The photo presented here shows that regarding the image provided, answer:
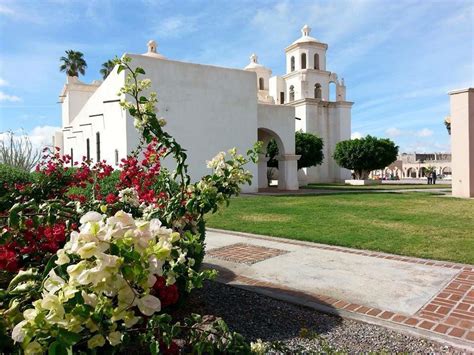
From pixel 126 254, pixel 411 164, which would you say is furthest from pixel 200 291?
pixel 411 164

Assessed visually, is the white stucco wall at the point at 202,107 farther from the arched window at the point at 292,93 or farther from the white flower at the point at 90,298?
the arched window at the point at 292,93

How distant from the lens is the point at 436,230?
8891mm

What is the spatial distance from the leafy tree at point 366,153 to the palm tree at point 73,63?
28.5 metres

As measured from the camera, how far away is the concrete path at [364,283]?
3.90 metres

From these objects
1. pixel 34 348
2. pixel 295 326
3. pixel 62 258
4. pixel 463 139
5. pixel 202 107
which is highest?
pixel 202 107

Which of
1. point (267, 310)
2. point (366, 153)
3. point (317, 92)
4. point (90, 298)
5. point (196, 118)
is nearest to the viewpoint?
point (90, 298)

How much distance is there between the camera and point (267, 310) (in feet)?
13.7

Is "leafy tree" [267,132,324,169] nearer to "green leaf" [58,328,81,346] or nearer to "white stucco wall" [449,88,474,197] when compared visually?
"white stucco wall" [449,88,474,197]

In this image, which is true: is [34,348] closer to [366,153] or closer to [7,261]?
[7,261]

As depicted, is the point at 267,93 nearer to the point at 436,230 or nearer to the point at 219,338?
the point at 436,230

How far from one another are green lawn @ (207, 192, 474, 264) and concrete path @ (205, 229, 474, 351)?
686mm

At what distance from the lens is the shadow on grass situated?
371 cm

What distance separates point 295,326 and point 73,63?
4409 centimetres

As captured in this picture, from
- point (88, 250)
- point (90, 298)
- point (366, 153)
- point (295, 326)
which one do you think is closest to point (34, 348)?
point (90, 298)
